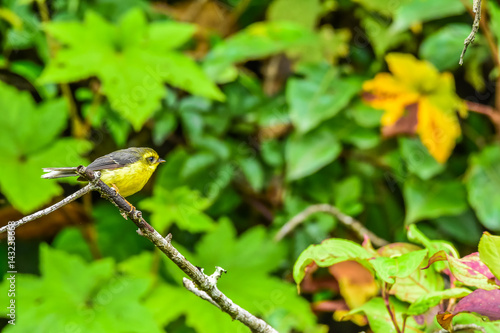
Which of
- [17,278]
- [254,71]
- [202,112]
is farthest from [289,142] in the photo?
[17,278]

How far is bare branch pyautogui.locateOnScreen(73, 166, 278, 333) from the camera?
702 mm

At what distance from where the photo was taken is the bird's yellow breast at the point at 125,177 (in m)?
0.77

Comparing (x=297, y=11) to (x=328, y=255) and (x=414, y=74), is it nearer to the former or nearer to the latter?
(x=414, y=74)

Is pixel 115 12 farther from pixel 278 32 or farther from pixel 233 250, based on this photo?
pixel 233 250

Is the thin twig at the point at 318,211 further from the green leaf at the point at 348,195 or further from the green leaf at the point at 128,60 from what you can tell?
the green leaf at the point at 128,60

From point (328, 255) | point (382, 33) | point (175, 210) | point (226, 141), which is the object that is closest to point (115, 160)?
point (328, 255)

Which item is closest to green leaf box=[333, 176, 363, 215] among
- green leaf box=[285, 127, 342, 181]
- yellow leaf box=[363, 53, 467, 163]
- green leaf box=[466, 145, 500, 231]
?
green leaf box=[285, 127, 342, 181]

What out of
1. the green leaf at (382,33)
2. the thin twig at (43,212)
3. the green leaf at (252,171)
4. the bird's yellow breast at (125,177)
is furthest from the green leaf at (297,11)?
the thin twig at (43,212)

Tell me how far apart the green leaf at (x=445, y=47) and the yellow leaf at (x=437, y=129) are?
0.24m

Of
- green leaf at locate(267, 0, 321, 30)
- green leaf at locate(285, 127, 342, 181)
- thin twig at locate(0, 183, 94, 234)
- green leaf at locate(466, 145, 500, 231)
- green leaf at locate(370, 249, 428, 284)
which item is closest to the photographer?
thin twig at locate(0, 183, 94, 234)

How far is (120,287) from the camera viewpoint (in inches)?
71.7

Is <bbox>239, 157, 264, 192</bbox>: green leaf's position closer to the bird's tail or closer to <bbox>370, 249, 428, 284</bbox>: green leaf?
<bbox>370, 249, 428, 284</bbox>: green leaf

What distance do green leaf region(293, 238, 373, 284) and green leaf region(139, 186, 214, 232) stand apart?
2.84ft

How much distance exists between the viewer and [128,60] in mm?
1954
